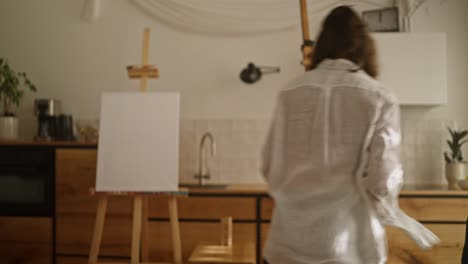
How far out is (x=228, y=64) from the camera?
3342mm

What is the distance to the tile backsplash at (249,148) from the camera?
3.22m

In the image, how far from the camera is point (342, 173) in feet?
4.56

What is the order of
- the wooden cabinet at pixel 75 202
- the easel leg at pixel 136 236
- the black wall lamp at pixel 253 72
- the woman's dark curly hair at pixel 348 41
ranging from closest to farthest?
the woman's dark curly hair at pixel 348 41, the easel leg at pixel 136 236, the wooden cabinet at pixel 75 202, the black wall lamp at pixel 253 72

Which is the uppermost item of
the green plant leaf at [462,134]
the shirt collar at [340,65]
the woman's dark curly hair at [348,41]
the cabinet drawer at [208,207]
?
the woman's dark curly hair at [348,41]

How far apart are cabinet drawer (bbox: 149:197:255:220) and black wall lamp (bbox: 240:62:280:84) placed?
1029mm

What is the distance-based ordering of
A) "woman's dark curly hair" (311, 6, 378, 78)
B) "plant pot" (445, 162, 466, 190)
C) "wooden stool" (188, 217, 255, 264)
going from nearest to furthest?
1. "woman's dark curly hair" (311, 6, 378, 78)
2. "wooden stool" (188, 217, 255, 264)
3. "plant pot" (445, 162, 466, 190)

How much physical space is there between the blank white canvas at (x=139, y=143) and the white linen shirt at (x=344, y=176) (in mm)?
1210

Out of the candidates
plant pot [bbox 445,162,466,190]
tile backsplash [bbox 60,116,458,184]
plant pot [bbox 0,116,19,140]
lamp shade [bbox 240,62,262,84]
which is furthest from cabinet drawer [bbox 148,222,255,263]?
plant pot [bbox 445,162,466,190]

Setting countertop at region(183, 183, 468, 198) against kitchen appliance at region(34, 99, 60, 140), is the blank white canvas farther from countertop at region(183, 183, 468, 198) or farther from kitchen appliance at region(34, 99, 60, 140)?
kitchen appliance at region(34, 99, 60, 140)

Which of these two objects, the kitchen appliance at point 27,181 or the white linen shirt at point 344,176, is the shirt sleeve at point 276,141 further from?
the kitchen appliance at point 27,181

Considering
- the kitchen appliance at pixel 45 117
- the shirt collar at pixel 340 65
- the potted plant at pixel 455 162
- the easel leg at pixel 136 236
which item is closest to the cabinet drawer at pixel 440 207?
Result: the potted plant at pixel 455 162

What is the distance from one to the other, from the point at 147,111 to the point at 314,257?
1527 millimetres

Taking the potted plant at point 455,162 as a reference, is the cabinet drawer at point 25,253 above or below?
below

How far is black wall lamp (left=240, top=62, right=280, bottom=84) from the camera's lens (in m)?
3.26
